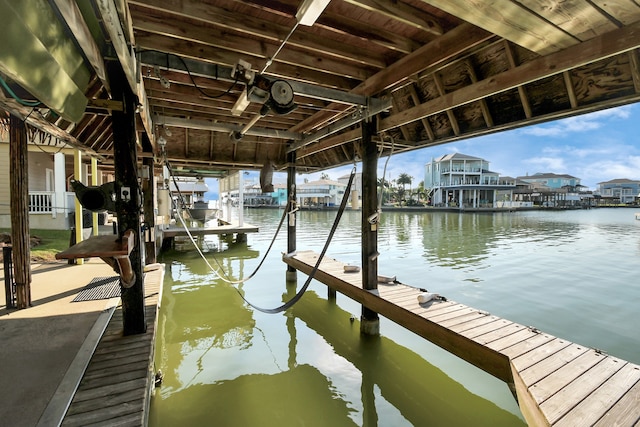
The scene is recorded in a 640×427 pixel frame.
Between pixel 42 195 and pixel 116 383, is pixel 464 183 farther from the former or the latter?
pixel 116 383

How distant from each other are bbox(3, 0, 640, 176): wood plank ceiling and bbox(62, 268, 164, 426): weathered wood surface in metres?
2.28

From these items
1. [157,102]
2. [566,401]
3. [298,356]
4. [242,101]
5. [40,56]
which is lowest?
[298,356]

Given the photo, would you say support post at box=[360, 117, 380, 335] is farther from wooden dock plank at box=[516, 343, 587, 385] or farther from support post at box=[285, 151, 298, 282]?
support post at box=[285, 151, 298, 282]

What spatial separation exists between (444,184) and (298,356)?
1803 inches

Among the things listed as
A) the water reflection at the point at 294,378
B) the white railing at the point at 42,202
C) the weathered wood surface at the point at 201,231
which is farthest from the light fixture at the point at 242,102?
the white railing at the point at 42,202

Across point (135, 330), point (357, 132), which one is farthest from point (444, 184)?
point (135, 330)

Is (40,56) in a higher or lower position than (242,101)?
lower

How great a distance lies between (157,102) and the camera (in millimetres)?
4422

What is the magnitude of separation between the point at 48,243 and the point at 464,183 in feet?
150

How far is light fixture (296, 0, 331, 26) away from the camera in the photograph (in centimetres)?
180

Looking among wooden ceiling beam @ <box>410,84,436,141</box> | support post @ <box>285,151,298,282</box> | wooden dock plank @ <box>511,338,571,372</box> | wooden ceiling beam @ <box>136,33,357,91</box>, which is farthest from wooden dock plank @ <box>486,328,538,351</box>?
support post @ <box>285,151,298,282</box>

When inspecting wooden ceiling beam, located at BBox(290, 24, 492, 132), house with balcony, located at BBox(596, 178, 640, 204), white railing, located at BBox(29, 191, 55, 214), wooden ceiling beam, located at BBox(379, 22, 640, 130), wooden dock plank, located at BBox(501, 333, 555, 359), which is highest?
house with balcony, located at BBox(596, 178, 640, 204)

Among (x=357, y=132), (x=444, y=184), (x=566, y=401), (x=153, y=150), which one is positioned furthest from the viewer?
(x=444, y=184)

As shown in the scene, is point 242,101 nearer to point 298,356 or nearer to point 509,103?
point 509,103
